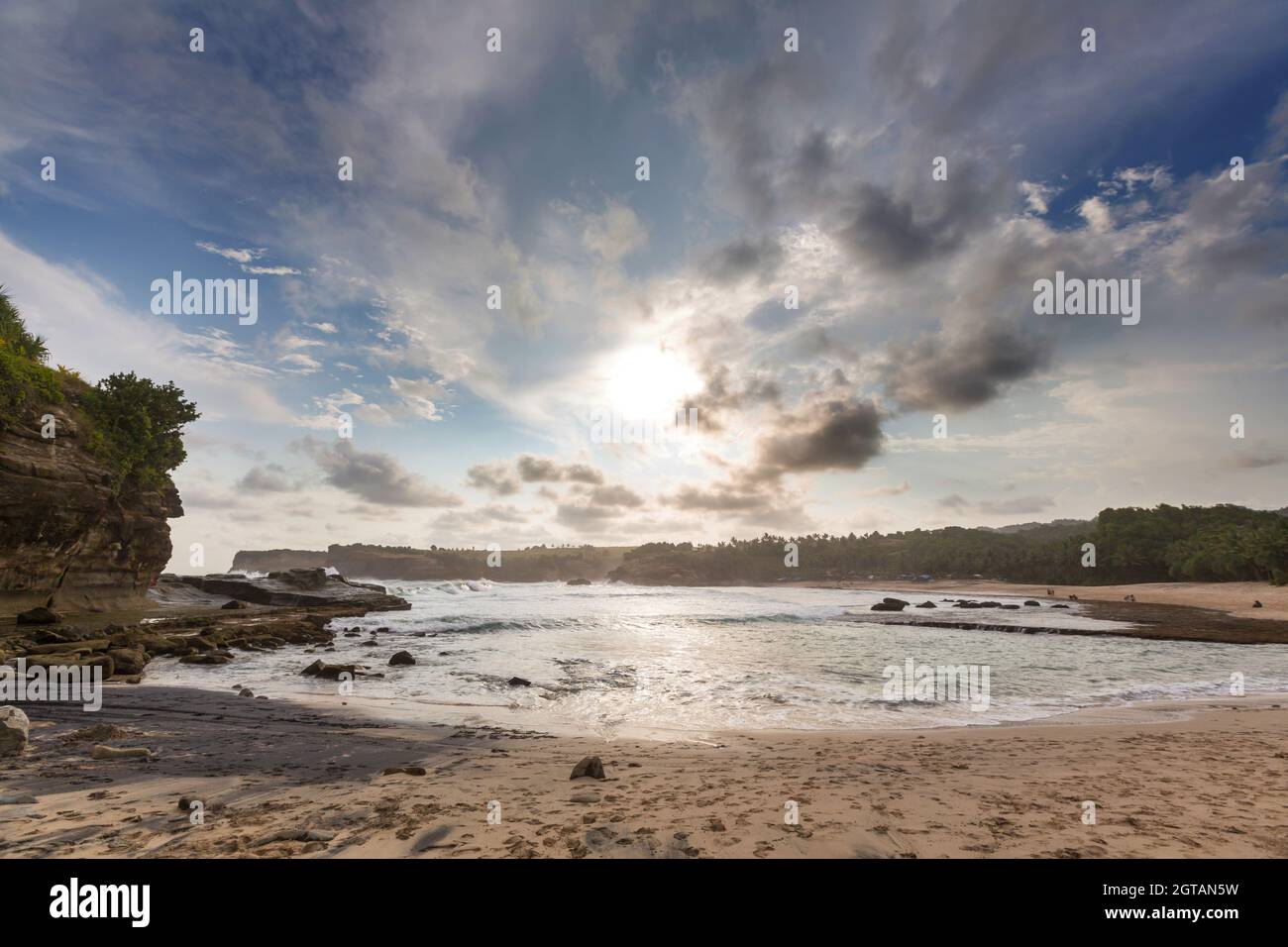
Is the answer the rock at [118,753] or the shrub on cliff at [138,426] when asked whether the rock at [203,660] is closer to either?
the rock at [118,753]

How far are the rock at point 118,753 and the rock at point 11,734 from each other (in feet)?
2.98

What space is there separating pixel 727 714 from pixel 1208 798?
925 cm

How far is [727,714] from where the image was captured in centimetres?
1412

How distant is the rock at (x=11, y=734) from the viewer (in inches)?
322

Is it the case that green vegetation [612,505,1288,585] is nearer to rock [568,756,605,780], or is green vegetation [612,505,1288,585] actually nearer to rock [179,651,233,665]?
rock [568,756,605,780]

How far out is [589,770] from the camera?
8.14 m

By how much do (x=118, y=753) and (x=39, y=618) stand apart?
26.4 metres

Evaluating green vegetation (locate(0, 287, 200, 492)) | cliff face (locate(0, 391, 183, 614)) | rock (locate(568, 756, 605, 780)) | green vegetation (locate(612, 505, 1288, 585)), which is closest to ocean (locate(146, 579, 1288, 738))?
rock (locate(568, 756, 605, 780))

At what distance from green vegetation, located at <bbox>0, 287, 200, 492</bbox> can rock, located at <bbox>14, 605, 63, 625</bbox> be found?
9896 mm

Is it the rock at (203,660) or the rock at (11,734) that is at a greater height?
the rock at (11,734)

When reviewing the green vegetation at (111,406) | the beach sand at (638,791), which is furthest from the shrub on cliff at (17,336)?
the beach sand at (638,791)

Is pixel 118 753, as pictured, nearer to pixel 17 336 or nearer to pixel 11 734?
pixel 11 734

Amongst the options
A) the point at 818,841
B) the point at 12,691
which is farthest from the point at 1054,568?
the point at 12,691

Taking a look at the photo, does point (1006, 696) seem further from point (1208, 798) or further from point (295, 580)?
point (295, 580)
